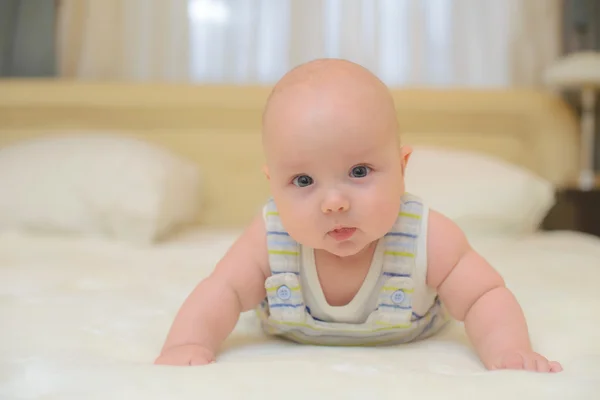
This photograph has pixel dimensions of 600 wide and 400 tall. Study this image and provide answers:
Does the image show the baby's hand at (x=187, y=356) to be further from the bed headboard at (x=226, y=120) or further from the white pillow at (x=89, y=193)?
the bed headboard at (x=226, y=120)

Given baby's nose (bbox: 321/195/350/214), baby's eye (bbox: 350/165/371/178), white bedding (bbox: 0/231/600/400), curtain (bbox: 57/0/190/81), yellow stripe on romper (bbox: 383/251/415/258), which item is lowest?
white bedding (bbox: 0/231/600/400)

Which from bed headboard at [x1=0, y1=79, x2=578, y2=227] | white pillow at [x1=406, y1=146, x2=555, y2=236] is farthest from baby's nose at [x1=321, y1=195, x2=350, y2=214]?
bed headboard at [x1=0, y1=79, x2=578, y2=227]

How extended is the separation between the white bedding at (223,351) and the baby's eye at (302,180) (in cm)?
21

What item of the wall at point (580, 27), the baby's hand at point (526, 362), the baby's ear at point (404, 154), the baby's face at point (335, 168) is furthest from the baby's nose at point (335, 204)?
the wall at point (580, 27)

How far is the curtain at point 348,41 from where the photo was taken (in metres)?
2.36

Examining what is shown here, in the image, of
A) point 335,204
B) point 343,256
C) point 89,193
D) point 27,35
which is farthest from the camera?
point 27,35

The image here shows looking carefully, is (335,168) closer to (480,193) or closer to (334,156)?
(334,156)

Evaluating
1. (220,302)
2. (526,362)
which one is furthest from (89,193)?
(526,362)

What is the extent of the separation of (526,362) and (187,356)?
0.39m

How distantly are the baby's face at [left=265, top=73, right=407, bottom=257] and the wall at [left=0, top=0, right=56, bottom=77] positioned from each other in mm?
1874

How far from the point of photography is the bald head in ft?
2.28

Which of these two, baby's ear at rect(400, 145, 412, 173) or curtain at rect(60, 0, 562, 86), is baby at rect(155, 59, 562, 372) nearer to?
baby's ear at rect(400, 145, 412, 173)

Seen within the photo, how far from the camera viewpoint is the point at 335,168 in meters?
0.69

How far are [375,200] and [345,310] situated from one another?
0.19 meters
